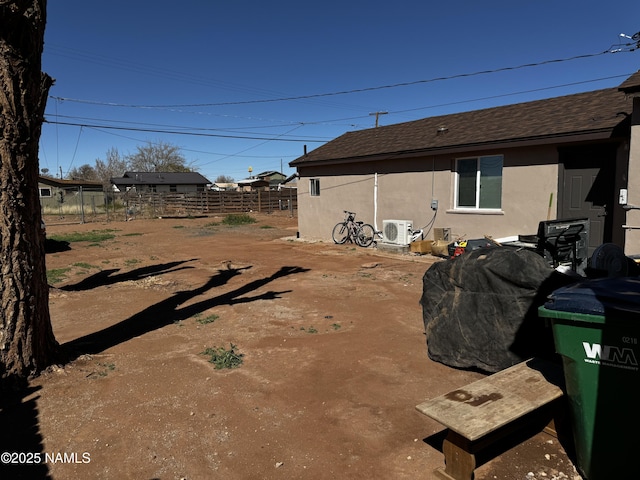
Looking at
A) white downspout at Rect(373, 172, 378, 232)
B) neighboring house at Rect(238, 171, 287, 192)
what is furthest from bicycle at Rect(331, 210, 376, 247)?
neighboring house at Rect(238, 171, 287, 192)

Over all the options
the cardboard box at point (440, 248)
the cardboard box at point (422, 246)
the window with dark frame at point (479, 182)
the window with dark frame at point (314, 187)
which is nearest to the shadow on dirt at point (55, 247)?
the window with dark frame at point (314, 187)

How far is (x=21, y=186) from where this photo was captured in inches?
159

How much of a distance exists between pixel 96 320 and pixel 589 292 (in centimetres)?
624

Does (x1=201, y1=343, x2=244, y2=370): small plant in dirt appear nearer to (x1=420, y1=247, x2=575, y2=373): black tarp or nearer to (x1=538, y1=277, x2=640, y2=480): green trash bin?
(x1=420, y1=247, x2=575, y2=373): black tarp

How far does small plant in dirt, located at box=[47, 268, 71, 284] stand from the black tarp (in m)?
8.23

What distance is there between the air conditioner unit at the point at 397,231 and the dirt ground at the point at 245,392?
4.42 meters

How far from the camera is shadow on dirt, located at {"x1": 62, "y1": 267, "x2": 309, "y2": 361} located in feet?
17.1

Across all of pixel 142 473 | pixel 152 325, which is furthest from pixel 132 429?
pixel 152 325

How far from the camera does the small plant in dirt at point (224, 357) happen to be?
451 cm

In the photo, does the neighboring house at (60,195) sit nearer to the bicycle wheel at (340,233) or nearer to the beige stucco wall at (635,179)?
the bicycle wheel at (340,233)

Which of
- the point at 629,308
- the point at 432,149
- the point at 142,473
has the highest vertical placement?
the point at 432,149

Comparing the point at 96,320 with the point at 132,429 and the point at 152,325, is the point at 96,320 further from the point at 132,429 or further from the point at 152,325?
the point at 132,429

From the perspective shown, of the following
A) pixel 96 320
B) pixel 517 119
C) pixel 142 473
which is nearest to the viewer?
→ pixel 142 473

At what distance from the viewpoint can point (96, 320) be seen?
6.32 m
